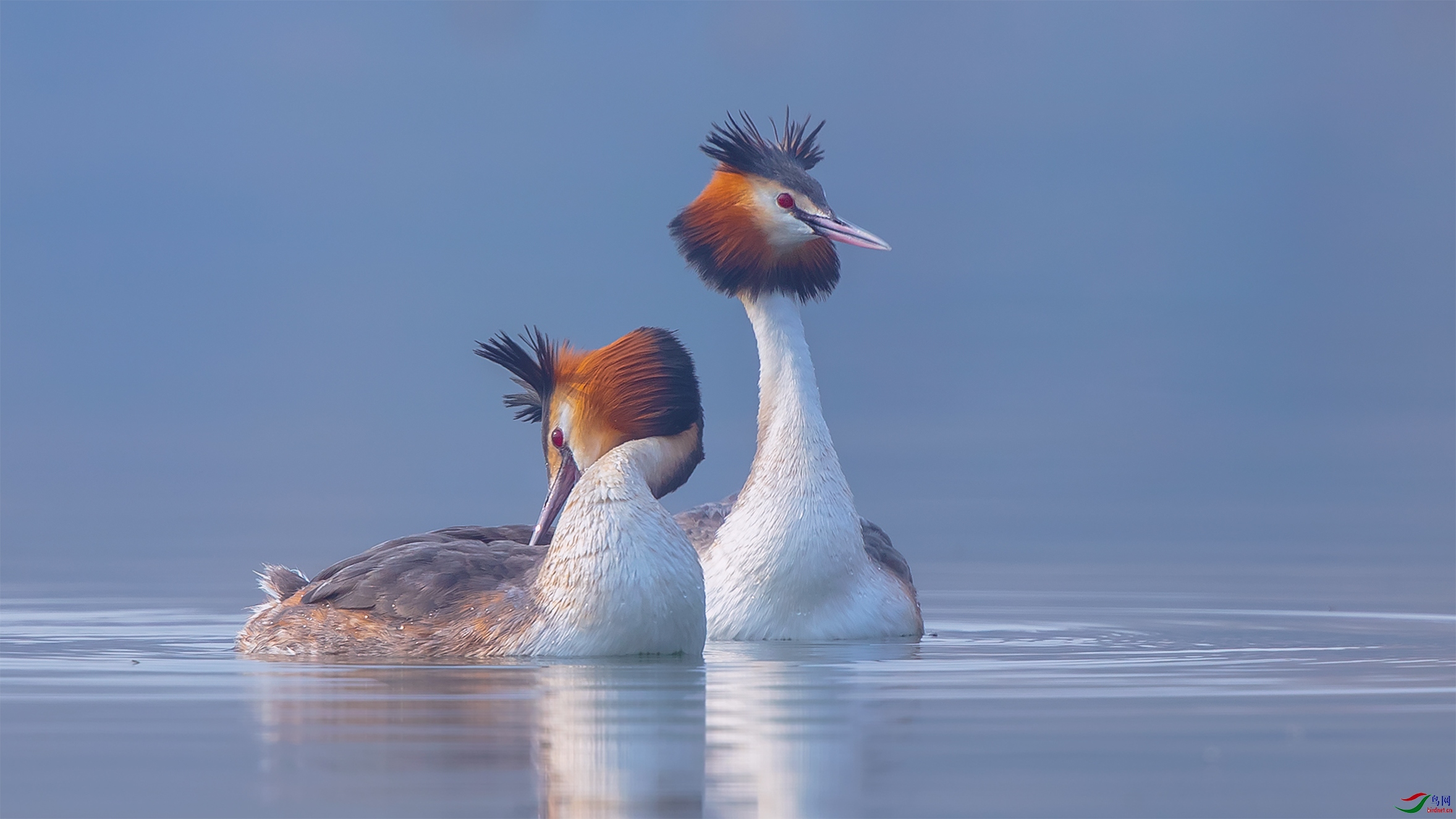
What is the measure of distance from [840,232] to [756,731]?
4.72 m

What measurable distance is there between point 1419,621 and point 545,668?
211 inches

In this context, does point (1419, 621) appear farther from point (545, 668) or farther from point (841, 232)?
point (545, 668)

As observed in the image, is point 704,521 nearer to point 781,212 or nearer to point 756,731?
point 781,212

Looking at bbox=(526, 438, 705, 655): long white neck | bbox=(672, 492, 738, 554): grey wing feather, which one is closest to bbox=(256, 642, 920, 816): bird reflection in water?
bbox=(526, 438, 705, 655): long white neck

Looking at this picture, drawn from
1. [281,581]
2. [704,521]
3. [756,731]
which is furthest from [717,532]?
[756,731]

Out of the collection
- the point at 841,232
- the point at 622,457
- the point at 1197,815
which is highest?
the point at 841,232

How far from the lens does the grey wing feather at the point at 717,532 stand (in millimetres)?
11758

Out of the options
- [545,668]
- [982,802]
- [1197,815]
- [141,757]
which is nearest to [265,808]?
[141,757]

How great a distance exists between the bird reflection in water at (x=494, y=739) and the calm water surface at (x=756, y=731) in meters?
0.02

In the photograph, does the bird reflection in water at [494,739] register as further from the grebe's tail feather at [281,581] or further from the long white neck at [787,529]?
the grebe's tail feather at [281,581]

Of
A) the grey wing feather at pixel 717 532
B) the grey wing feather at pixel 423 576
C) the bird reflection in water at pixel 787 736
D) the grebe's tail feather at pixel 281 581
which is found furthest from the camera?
the grey wing feather at pixel 717 532

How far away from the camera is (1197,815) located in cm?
568

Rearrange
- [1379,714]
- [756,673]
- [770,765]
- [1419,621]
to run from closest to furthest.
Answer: [770,765] < [1379,714] < [756,673] < [1419,621]

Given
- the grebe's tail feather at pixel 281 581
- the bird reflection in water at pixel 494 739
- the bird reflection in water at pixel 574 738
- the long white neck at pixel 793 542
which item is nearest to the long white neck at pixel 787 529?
the long white neck at pixel 793 542
